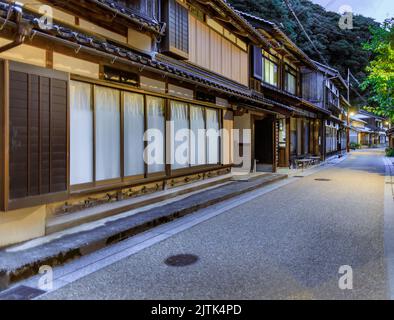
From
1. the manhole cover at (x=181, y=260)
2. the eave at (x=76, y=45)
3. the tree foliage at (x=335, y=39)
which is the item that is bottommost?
Result: the manhole cover at (x=181, y=260)

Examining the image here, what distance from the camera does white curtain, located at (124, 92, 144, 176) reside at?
30.9ft

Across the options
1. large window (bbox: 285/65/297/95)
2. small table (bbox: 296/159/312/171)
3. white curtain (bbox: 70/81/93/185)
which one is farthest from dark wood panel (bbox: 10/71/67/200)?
large window (bbox: 285/65/297/95)

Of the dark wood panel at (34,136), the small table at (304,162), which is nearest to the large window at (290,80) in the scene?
the small table at (304,162)

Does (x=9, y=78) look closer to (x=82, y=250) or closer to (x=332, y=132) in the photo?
(x=82, y=250)

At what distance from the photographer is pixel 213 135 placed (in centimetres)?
1457

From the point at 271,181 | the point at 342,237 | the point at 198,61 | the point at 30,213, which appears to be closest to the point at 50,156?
the point at 30,213

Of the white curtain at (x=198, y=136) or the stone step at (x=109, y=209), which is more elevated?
the white curtain at (x=198, y=136)

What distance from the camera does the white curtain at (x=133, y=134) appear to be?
943cm

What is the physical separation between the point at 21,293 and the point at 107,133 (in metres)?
4.73

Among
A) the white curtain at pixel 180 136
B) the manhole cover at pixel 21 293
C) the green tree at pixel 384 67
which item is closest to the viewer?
the manhole cover at pixel 21 293

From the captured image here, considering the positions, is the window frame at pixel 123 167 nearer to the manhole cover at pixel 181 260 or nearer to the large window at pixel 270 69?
the manhole cover at pixel 181 260

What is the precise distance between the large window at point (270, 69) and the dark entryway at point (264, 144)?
11.6 ft

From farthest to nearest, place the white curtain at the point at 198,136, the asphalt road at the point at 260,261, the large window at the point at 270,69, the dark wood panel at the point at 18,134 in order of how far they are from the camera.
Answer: the large window at the point at 270,69
the white curtain at the point at 198,136
the dark wood panel at the point at 18,134
the asphalt road at the point at 260,261

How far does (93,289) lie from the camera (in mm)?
4773
